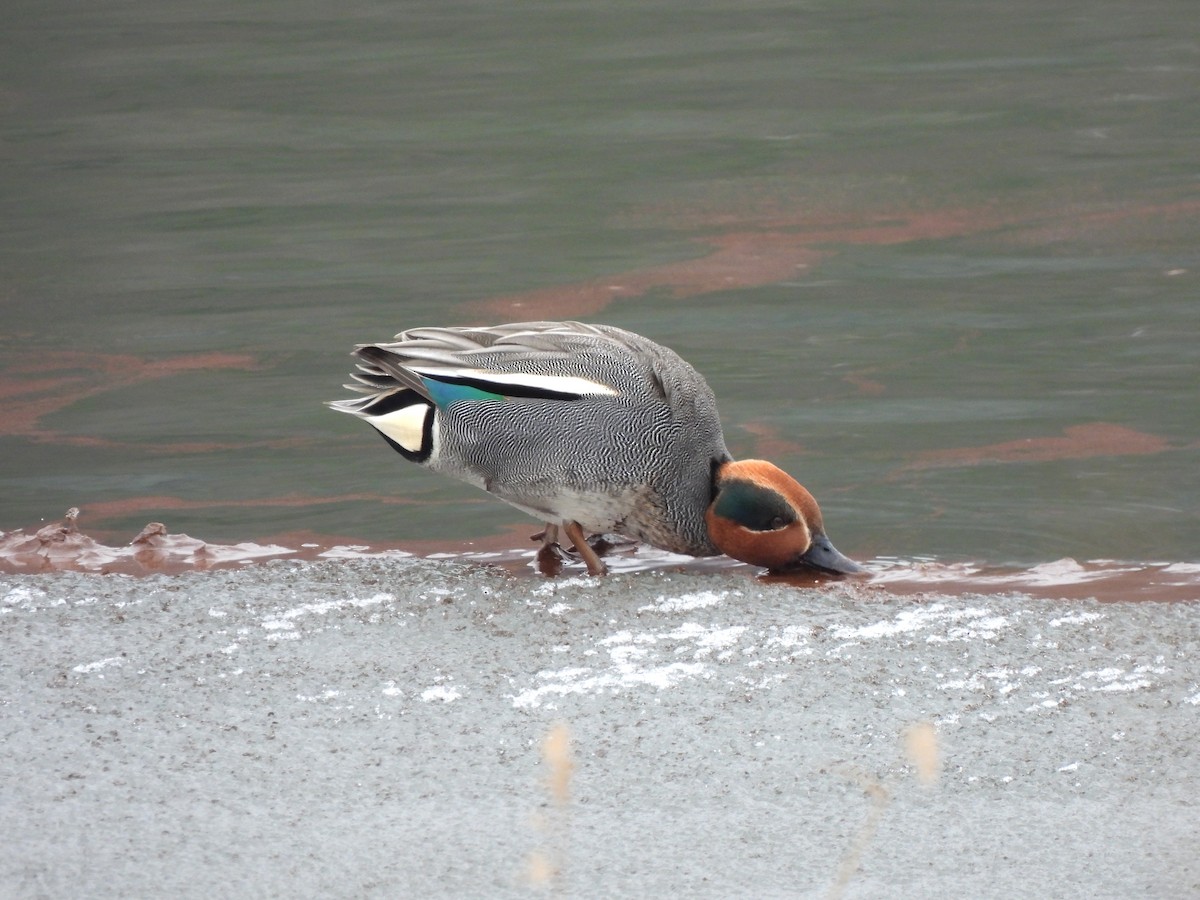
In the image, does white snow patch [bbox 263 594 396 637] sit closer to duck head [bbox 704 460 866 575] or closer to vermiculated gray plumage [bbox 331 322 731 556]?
vermiculated gray plumage [bbox 331 322 731 556]

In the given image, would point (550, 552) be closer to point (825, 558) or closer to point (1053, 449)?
point (825, 558)

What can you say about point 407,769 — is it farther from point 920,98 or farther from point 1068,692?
point 920,98

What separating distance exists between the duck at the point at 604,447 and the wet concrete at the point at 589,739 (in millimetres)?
280

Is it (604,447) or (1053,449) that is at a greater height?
(604,447)

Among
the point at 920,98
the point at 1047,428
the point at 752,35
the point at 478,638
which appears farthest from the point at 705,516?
the point at 752,35

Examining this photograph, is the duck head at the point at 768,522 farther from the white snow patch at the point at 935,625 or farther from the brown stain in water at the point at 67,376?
the brown stain in water at the point at 67,376

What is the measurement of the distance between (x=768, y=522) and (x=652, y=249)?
456 cm

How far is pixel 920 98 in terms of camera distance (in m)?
12.7

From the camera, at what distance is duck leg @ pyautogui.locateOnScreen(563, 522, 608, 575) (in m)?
5.01

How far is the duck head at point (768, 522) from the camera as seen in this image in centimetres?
493

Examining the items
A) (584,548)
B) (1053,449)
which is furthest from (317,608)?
(1053,449)

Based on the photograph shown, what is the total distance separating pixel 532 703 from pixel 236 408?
3408mm

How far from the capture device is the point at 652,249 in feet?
30.5

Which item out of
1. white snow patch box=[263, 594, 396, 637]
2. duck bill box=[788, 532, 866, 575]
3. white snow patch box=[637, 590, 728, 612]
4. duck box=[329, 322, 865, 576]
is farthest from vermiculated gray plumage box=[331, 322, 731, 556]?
white snow patch box=[263, 594, 396, 637]
